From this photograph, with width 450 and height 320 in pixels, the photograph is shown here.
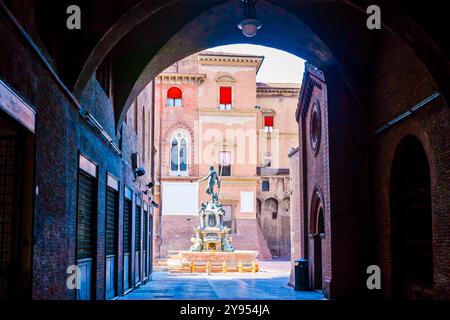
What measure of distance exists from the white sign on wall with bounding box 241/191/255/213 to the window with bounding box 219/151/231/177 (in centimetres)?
213

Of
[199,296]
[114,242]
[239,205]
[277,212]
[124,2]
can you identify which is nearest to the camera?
[124,2]

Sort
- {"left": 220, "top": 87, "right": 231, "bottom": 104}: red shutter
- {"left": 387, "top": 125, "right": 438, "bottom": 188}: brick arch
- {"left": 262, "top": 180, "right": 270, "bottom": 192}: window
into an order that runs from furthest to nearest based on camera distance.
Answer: {"left": 262, "top": 180, "right": 270, "bottom": 192}: window < {"left": 220, "top": 87, "right": 231, "bottom": 104}: red shutter < {"left": 387, "top": 125, "right": 438, "bottom": 188}: brick arch

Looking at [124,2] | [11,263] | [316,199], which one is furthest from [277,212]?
Result: [11,263]

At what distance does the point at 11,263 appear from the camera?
25.6 feet

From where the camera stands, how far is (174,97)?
47.4 m

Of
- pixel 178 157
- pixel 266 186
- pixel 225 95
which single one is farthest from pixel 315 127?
pixel 266 186

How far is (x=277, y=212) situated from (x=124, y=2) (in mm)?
40885

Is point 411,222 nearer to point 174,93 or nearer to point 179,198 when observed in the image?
point 179,198

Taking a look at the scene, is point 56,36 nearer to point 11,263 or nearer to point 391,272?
point 11,263

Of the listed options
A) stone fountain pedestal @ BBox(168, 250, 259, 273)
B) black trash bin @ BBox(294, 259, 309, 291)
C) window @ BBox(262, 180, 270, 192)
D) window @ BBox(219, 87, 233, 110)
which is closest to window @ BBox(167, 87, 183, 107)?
window @ BBox(219, 87, 233, 110)

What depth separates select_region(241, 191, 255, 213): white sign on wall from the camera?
46594mm

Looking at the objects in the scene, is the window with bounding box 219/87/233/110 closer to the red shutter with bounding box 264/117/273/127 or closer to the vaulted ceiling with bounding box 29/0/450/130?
the red shutter with bounding box 264/117/273/127

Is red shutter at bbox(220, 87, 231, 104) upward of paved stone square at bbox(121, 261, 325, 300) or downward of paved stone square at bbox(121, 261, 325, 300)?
upward

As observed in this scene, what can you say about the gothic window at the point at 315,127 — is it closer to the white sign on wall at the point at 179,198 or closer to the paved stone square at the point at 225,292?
the paved stone square at the point at 225,292
